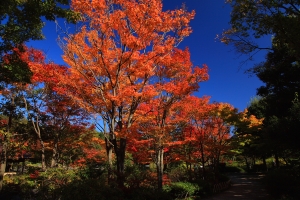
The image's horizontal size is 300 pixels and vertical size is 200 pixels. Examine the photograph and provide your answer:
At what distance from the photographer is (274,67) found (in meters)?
13.7

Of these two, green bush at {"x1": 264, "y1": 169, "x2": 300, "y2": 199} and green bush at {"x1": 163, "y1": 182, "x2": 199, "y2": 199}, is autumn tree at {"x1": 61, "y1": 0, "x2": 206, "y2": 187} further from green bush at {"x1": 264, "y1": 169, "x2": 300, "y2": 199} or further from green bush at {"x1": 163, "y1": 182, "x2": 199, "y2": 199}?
green bush at {"x1": 264, "y1": 169, "x2": 300, "y2": 199}

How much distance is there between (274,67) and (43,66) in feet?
48.7

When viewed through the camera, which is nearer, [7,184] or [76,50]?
[76,50]

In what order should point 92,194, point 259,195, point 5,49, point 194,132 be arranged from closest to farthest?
point 92,194 → point 5,49 → point 259,195 → point 194,132

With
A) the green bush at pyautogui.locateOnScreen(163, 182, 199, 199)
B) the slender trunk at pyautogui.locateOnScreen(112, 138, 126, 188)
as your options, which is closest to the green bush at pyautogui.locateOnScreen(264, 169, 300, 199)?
the green bush at pyautogui.locateOnScreen(163, 182, 199, 199)

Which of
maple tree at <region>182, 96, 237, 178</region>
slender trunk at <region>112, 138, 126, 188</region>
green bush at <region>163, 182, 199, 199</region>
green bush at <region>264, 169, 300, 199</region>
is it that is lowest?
green bush at <region>163, 182, 199, 199</region>

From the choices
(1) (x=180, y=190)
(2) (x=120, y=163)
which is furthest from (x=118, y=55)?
(1) (x=180, y=190)

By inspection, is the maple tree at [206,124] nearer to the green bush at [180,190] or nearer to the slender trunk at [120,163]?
the green bush at [180,190]

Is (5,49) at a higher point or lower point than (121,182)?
higher

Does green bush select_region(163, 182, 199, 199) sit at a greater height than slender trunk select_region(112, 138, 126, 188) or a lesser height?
lesser

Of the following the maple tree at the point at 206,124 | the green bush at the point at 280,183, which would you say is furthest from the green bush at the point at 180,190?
the green bush at the point at 280,183

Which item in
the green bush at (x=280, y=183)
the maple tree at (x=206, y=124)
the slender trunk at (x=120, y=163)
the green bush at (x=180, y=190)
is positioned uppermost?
the maple tree at (x=206, y=124)

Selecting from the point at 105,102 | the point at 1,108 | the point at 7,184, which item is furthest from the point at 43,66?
the point at 7,184

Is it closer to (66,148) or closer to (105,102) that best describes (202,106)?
A: (105,102)
